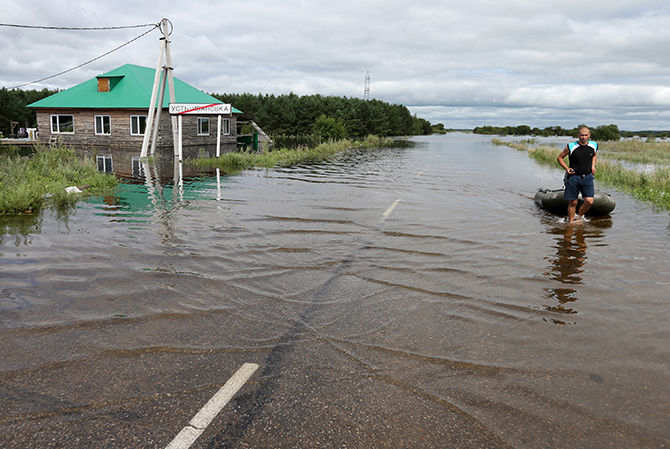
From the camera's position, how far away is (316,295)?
5680 mm

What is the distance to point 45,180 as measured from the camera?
13523 mm

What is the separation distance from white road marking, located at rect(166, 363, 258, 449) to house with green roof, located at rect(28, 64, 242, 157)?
31.6 meters

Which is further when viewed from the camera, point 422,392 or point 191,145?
point 191,145

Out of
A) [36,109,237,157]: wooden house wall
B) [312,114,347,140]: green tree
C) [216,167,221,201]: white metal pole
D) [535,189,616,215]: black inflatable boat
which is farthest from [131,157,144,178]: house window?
[312,114,347,140]: green tree

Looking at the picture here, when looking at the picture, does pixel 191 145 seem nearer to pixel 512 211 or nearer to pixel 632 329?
pixel 512 211

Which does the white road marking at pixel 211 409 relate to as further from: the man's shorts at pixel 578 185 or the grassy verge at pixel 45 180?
the man's shorts at pixel 578 185

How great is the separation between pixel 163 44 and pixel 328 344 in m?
24.6

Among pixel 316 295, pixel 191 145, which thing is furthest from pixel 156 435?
pixel 191 145

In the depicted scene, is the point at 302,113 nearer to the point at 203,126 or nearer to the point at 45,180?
the point at 203,126

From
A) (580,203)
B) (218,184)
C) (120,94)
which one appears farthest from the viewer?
(120,94)

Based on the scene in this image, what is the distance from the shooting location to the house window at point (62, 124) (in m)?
36.9

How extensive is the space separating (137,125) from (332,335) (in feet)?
113

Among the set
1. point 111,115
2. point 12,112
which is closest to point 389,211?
point 111,115

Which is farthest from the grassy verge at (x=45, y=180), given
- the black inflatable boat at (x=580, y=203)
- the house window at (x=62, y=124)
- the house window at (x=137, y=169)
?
the house window at (x=62, y=124)
